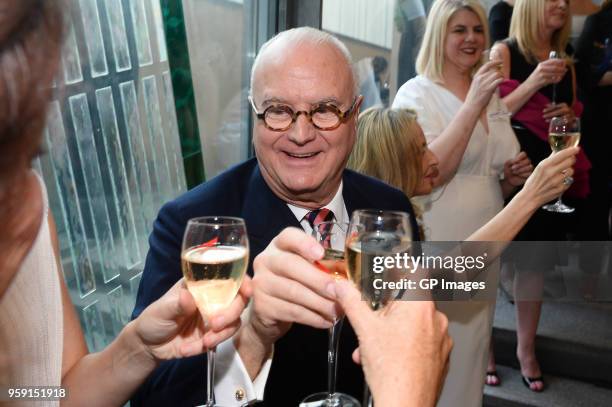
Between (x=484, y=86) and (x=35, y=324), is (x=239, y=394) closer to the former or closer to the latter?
(x=35, y=324)

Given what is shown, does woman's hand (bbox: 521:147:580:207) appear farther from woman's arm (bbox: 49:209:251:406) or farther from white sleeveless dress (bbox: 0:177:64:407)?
white sleeveless dress (bbox: 0:177:64:407)

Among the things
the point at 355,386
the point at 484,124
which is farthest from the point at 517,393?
the point at 355,386

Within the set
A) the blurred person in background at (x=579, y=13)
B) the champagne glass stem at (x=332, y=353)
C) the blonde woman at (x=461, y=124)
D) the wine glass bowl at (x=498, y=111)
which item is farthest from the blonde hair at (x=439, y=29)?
the champagne glass stem at (x=332, y=353)

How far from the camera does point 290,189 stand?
1.62m

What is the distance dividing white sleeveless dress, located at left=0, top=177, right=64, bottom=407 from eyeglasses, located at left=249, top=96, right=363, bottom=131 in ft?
2.14

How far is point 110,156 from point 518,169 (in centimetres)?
179

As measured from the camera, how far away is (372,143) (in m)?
2.20

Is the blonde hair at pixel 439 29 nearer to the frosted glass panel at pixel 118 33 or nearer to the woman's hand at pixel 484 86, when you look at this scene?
the woman's hand at pixel 484 86

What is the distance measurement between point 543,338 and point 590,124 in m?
1.27

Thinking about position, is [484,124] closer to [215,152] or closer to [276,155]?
[215,152]

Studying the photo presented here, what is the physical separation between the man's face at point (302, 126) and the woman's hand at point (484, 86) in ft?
3.73

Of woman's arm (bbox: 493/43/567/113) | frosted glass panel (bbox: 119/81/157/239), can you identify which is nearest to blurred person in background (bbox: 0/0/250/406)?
frosted glass panel (bbox: 119/81/157/239)

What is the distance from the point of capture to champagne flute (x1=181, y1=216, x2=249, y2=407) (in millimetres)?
937

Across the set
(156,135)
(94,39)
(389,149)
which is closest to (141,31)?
(94,39)
